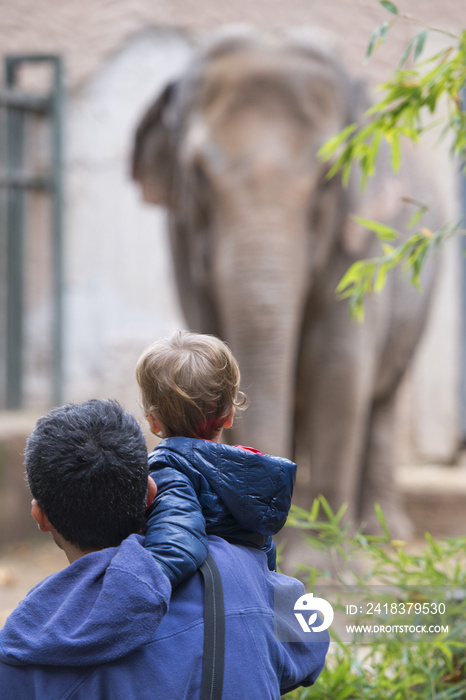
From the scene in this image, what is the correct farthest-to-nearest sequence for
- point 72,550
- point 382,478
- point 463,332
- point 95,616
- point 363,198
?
point 463,332 → point 382,478 → point 363,198 → point 72,550 → point 95,616

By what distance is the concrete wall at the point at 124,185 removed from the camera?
17.8 ft

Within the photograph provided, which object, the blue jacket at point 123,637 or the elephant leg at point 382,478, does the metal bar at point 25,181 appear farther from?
the blue jacket at point 123,637

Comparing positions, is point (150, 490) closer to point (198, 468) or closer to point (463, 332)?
point (198, 468)

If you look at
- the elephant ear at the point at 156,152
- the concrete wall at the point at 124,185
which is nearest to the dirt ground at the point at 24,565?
the concrete wall at the point at 124,185

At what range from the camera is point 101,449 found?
957 millimetres

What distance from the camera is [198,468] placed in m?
1.02

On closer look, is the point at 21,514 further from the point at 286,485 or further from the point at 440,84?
the point at 286,485

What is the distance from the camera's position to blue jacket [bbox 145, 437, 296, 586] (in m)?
0.99

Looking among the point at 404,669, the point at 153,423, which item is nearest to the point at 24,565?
the point at 404,669

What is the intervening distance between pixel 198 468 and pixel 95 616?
0.21 metres

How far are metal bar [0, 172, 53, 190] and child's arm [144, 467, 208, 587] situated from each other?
153 inches

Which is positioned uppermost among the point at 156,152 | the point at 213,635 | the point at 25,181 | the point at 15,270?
the point at 156,152

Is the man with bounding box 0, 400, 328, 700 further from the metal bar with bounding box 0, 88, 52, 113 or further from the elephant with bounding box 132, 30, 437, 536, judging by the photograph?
the metal bar with bounding box 0, 88, 52, 113

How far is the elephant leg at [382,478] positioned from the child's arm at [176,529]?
11.7 feet
